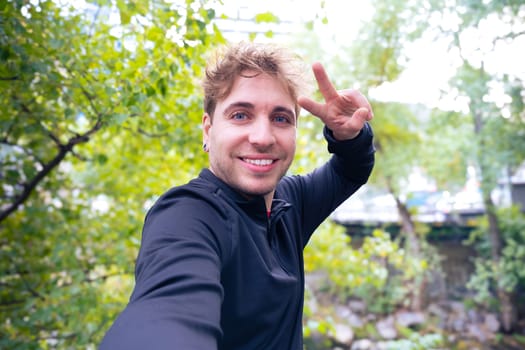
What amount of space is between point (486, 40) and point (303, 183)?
5987 mm

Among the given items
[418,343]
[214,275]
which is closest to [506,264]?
[418,343]

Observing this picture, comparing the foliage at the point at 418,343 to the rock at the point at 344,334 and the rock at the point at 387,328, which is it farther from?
the rock at the point at 387,328

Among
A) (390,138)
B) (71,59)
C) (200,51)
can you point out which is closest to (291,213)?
(200,51)

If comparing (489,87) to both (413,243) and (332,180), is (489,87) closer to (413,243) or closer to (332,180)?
(413,243)

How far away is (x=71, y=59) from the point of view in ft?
6.20

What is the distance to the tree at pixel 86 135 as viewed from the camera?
1768 millimetres

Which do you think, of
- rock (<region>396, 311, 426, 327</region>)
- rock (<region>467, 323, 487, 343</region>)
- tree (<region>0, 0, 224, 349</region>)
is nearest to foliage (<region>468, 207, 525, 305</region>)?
rock (<region>467, 323, 487, 343</region>)

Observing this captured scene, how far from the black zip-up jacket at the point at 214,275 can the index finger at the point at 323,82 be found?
362 mm

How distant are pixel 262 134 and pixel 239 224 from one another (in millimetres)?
267

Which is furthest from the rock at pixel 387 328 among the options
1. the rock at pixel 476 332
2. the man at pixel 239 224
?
the man at pixel 239 224

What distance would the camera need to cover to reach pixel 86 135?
2141 mm

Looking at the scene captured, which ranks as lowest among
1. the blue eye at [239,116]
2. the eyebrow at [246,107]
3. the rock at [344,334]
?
the rock at [344,334]

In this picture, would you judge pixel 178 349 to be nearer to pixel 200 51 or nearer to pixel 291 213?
pixel 291 213

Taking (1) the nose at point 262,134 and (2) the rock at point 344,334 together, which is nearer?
(1) the nose at point 262,134
